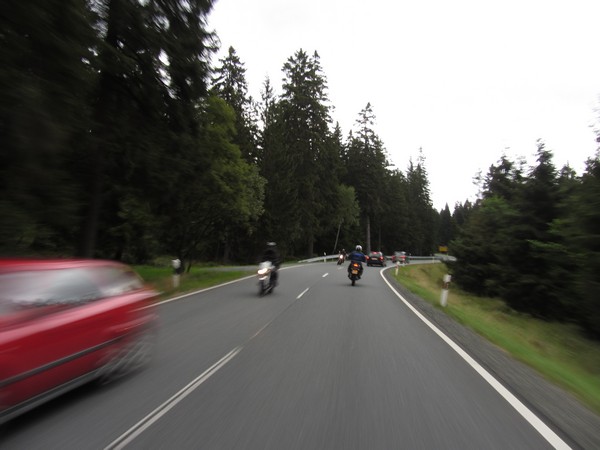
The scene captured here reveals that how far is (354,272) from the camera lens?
20672 millimetres

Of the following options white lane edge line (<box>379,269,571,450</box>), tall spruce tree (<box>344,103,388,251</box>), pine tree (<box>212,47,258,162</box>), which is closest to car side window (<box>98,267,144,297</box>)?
white lane edge line (<box>379,269,571,450</box>)

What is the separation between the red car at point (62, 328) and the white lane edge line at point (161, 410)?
3.13ft

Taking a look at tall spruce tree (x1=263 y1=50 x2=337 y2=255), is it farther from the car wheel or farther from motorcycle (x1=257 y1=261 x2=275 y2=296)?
the car wheel

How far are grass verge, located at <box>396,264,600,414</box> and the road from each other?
150cm

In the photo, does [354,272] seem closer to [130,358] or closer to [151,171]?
[151,171]

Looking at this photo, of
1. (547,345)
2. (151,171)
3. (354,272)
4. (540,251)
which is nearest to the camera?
(547,345)

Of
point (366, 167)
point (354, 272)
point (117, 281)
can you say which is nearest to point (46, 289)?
point (117, 281)

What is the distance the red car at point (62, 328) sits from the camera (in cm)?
404

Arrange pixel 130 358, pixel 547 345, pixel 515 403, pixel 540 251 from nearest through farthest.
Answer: pixel 515 403 → pixel 130 358 → pixel 547 345 → pixel 540 251

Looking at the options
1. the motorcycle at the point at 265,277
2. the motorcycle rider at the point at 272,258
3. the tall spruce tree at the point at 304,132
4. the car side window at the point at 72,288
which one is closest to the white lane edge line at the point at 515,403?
the car side window at the point at 72,288

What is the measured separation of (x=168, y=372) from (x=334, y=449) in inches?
121

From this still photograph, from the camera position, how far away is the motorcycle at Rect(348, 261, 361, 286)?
20594 millimetres

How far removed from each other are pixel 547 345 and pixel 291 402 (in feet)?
41.2

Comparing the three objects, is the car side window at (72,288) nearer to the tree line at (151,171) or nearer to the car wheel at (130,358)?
the car wheel at (130,358)
